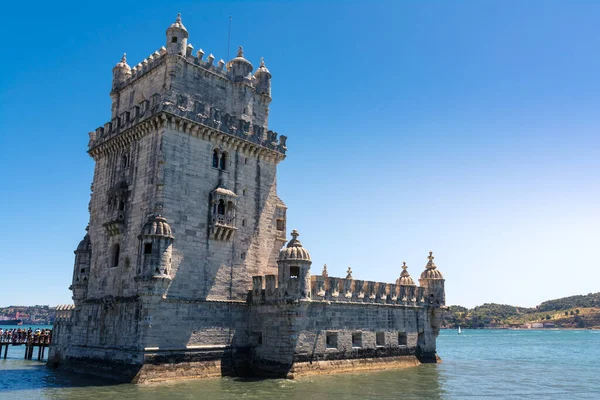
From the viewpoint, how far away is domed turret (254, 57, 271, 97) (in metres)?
35.4

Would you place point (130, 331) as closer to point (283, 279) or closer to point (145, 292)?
point (145, 292)

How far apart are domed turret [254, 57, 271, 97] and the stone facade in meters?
0.09

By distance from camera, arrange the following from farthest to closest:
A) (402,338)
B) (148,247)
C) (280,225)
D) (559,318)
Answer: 1. (559,318)
2. (402,338)
3. (280,225)
4. (148,247)

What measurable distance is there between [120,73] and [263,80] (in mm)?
10234

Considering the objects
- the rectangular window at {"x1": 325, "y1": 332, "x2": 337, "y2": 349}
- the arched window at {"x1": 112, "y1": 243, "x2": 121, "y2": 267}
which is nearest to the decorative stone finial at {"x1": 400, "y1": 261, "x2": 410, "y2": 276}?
the rectangular window at {"x1": 325, "y1": 332, "x2": 337, "y2": 349}

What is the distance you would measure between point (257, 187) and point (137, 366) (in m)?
13.3

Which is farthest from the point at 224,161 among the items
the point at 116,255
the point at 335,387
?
the point at 335,387

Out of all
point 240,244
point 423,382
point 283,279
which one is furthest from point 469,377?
point 240,244

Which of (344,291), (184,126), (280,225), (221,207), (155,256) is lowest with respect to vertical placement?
(344,291)

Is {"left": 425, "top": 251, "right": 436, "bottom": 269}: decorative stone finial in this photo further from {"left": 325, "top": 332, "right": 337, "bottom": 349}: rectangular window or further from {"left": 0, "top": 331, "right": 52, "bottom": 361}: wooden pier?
{"left": 0, "top": 331, "right": 52, "bottom": 361}: wooden pier

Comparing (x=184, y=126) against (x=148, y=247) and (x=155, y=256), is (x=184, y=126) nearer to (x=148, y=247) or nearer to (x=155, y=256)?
(x=148, y=247)

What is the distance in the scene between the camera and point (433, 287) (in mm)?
38531

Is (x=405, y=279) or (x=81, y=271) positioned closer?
(x=81, y=271)

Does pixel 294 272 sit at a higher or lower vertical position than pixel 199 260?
lower
